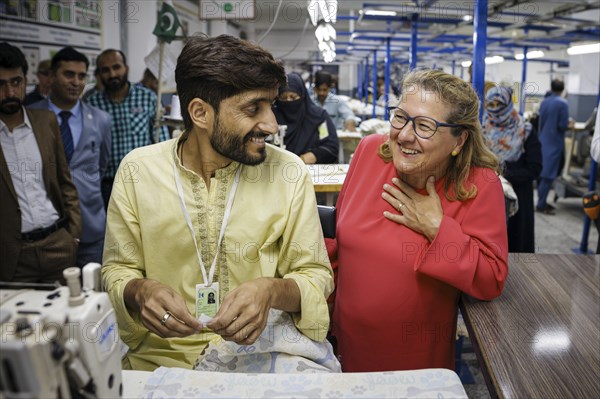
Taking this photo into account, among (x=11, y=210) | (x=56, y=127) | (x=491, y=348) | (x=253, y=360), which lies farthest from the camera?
(x=56, y=127)

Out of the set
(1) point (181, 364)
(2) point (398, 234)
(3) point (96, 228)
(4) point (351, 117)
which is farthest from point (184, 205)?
(4) point (351, 117)

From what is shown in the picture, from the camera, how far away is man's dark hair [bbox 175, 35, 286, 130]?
140 centimetres

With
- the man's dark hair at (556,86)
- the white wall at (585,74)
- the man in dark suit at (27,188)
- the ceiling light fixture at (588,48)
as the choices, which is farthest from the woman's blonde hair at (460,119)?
the white wall at (585,74)

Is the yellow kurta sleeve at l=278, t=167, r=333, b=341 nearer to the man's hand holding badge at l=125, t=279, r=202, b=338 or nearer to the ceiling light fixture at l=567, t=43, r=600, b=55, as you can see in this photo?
the man's hand holding badge at l=125, t=279, r=202, b=338

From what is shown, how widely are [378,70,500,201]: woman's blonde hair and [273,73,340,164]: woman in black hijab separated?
2.33m

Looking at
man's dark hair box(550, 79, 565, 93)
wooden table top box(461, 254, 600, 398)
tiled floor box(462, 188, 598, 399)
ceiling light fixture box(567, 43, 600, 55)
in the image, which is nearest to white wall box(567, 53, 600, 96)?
man's dark hair box(550, 79, 565, 93)

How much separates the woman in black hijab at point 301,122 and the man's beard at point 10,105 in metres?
1.90

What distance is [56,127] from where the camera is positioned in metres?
2.84

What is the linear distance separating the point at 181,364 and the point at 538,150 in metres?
3.39

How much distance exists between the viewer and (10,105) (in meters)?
2.59

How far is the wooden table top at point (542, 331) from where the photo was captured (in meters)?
1.15

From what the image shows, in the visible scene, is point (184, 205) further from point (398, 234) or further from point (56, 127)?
point (56, 127)

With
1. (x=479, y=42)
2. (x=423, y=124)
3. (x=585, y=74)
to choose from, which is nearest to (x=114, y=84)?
(x=479, y=42)

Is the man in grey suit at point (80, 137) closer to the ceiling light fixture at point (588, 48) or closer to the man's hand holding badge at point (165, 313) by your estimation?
the man's hand holding badge at point (165, 313)
